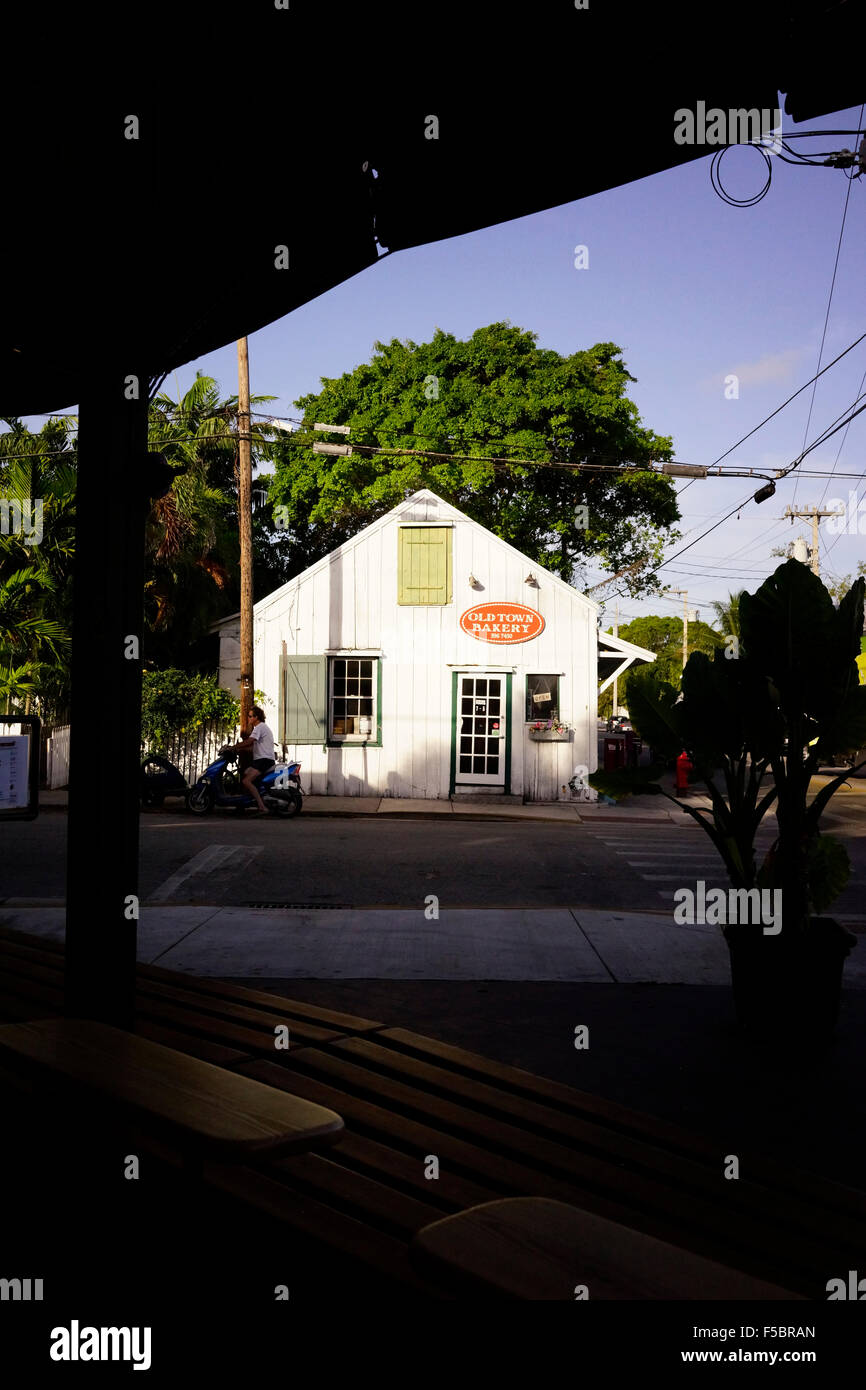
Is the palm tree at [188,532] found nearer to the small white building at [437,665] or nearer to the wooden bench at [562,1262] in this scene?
the small white building at [437,665]

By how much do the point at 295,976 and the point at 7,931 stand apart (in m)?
1.77

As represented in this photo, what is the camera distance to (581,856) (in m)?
12.8

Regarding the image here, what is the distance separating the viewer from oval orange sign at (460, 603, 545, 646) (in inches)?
814

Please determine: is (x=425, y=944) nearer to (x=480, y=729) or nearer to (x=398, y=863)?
(x=398, y=863)

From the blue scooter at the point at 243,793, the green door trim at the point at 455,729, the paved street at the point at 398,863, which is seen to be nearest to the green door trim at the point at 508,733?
the green door trim at the point at 455,729

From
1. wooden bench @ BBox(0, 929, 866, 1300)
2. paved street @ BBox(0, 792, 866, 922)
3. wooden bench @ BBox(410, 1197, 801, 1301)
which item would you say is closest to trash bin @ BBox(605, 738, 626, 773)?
paved street @ BBox(0, 792, 866, 922)

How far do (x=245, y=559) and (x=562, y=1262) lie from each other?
1872cm

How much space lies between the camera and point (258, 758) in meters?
17.5

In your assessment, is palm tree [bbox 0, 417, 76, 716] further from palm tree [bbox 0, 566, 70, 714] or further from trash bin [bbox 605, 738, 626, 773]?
trash bin [bbox 605, 738, 626, 773]

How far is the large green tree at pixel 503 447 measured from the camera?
30641 millimetres

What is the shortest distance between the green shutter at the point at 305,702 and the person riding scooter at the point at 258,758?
281 centimetres

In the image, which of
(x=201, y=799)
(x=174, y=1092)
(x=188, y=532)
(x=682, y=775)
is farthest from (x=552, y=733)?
(x=174, y=1092)

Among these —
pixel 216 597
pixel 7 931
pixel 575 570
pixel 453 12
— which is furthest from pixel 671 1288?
pixel 575 570

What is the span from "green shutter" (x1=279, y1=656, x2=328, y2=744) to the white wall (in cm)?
28
